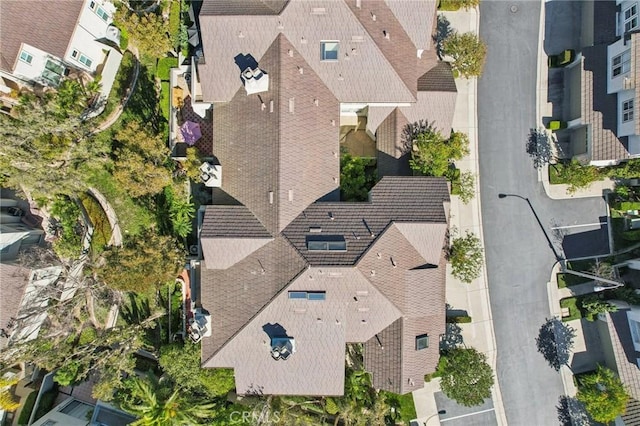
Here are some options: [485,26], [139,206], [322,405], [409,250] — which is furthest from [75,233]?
[485,26]

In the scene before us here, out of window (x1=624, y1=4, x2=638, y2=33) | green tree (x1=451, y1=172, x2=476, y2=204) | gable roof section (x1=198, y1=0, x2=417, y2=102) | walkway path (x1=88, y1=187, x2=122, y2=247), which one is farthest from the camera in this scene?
walkway path (x1=88, y1=187, x2=122, y2=247)

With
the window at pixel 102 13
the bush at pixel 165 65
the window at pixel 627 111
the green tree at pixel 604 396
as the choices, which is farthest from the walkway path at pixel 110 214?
the window at pixel 627 111

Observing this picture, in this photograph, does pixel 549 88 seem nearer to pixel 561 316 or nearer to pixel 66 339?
pixel 561 316

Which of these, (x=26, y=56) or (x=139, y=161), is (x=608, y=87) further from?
(x=26, y=56)

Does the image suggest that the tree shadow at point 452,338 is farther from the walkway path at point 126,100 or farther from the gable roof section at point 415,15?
the walkway path at point 126,100

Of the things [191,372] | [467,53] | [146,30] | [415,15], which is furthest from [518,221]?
[146,30]

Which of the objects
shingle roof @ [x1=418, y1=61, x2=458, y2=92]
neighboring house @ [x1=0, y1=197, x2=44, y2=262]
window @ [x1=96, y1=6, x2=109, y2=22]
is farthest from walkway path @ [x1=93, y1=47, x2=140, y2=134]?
shingle roof @ [x1=418, y1=61, x2=458, y2=92]

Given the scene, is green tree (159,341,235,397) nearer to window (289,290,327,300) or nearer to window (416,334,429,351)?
window (289,290,327,300)
